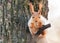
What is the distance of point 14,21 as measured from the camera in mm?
938

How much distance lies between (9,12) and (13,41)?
0.19 meters

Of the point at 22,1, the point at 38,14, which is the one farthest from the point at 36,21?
the point at 22,1

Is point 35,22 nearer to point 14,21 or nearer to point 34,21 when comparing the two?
point 34,21

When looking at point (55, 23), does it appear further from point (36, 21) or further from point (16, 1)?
point (16, 1)

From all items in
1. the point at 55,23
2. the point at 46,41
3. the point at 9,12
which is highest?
the point at 9,12

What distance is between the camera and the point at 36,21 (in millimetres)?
984

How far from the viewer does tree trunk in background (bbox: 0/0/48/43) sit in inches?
36.0

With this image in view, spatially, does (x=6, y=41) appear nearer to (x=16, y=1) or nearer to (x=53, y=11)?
(x=16, y=1)

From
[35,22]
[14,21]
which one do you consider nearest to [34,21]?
[35,22]

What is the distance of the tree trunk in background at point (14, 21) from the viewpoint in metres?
0.91

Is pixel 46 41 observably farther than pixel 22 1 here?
Yes

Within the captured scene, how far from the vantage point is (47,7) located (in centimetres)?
108

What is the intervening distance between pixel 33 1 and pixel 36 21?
14 centimetres

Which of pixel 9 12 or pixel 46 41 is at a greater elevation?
pixel 9 12
